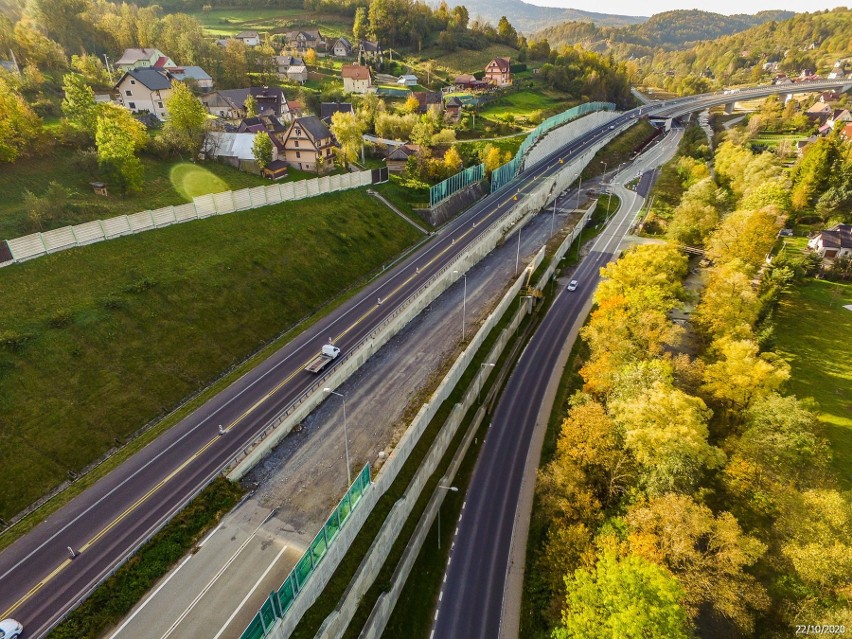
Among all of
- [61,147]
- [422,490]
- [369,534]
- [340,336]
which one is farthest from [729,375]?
[61,147]

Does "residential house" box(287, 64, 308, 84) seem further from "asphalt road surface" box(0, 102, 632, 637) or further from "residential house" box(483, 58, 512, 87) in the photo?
"asphalt road surface" box(0, 102, 632, 637)

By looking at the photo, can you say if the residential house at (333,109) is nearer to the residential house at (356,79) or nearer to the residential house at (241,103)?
the residential house at (241,103)

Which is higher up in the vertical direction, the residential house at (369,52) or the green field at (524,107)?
the residential house at (369,52)

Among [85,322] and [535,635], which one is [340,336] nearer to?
[85,322]


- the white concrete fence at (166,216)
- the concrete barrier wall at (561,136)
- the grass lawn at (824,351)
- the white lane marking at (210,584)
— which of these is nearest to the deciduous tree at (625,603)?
the white lane marking at (210,584)

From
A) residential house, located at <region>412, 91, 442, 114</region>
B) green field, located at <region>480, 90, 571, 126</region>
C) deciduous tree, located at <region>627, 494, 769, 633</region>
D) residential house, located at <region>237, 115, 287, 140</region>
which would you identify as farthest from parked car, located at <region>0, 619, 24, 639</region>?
green field, located at <region>480, 90, 571, 126</region>
